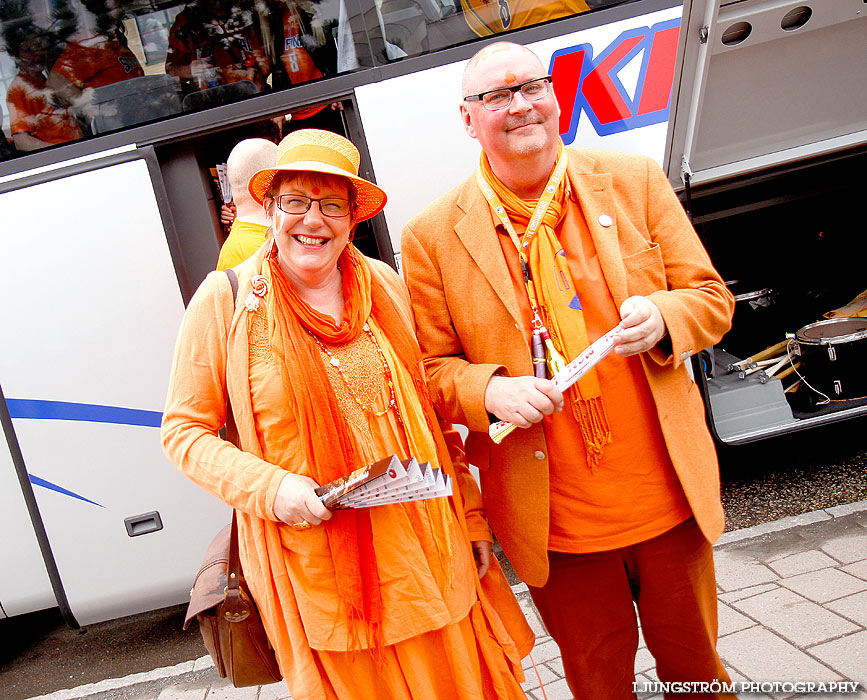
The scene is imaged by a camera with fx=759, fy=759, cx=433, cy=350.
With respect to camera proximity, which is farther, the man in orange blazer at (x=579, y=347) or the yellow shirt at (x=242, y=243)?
the yellow shirt at (x=242, y=243)

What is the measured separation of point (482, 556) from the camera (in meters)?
2.09

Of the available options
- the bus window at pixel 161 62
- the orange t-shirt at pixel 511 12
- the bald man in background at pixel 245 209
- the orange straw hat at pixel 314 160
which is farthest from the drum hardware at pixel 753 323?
the orange straw hat at pixel 314 160

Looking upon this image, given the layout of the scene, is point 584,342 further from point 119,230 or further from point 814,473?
point 814,473

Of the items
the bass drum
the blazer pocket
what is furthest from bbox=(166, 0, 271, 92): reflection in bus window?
the bass drum

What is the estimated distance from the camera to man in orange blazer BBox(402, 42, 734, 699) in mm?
1946

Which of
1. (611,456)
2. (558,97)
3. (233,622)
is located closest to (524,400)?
(611,456)

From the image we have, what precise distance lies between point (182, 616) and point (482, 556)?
9.67 ft

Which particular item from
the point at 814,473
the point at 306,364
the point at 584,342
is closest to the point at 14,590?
the point at 306,364

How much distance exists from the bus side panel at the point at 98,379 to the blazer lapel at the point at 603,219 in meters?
2.26

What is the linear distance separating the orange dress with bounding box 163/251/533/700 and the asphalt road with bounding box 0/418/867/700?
2242mm

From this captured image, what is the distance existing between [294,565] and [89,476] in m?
2.25

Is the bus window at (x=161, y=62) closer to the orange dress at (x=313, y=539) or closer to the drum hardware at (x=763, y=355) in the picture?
the orange dress at (x=313, y=539)

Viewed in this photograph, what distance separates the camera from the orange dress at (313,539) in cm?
182

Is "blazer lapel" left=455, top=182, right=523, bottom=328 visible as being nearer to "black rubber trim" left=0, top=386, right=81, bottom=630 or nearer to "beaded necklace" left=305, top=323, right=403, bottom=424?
"beaded necklace" left=305, top=323, right=403, bottom=424
